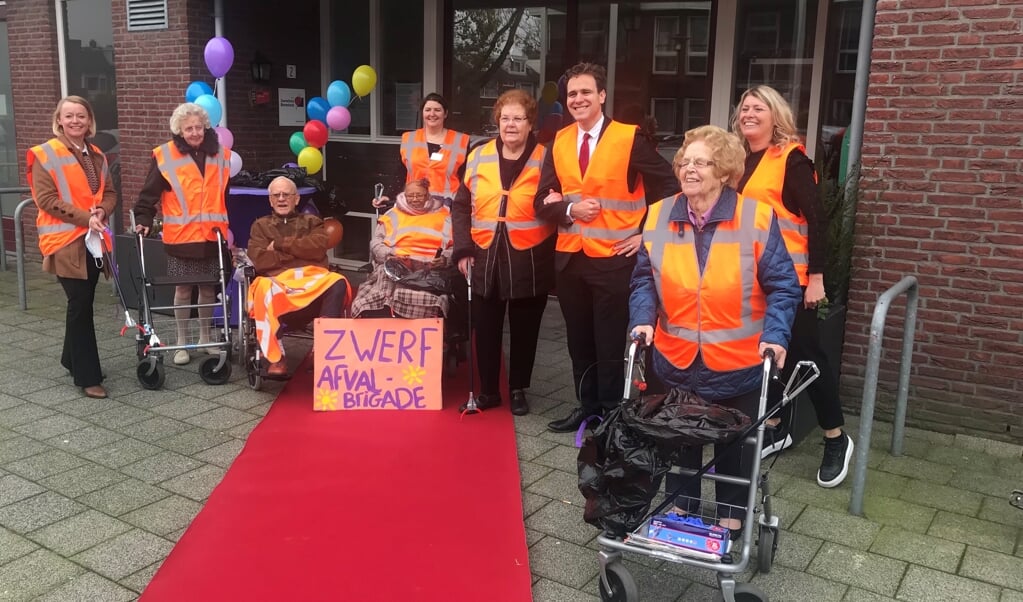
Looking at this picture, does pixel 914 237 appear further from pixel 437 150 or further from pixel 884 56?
pixel 437 150

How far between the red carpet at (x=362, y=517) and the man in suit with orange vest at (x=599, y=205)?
80 centimetres

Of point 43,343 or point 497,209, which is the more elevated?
point 497,209

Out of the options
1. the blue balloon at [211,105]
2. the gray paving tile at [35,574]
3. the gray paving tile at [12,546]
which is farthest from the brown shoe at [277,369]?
the blue balloon at [211,105]

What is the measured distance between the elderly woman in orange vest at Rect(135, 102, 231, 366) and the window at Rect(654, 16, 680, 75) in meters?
3.59

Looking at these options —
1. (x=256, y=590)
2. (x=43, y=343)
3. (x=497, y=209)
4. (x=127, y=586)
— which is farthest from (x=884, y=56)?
(x=43, y=343)

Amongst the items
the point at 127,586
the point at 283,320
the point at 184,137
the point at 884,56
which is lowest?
the point at 127,586

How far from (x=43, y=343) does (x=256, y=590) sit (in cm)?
445

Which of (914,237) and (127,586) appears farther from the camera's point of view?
(914,237)

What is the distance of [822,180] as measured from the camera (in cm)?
580

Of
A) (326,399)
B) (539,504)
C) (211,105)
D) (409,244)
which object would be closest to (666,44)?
(409,244)

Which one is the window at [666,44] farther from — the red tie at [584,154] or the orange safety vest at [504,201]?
the red tie at [584,154]

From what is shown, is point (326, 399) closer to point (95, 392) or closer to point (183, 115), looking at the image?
point (95, 392)

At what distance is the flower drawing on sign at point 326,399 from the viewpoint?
541 centimetres

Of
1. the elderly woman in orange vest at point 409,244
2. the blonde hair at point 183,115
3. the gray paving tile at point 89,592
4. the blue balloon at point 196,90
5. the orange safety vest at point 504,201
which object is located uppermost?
the blue balloon at point 196,90
